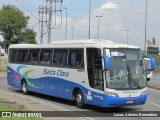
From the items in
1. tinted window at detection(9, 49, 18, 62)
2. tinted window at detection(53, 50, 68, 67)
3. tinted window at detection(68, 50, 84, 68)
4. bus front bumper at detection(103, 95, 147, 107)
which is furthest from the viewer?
tinted window at detection(9, 49, 18, 62)

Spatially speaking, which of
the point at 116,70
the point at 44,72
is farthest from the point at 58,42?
the point at 116,70

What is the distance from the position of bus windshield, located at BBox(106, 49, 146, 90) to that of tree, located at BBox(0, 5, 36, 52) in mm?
54704

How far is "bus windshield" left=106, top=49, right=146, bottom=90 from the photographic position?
1650cm

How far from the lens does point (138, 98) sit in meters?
16.8

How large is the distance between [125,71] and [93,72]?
1367 millimetres

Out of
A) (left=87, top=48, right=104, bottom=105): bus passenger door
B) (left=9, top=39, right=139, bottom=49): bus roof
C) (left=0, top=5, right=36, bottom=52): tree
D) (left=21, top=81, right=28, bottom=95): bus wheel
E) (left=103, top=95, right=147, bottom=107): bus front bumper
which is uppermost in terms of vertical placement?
(left=0, top=5, right=36, bottom=52): tree

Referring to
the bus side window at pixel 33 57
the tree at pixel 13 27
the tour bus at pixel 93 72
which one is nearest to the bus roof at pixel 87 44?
the tour bus at pixel 93 72

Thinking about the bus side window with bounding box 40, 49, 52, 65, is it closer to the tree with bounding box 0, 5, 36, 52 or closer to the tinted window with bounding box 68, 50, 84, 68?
the tinted window with bounding box 68, 50, 84, 68

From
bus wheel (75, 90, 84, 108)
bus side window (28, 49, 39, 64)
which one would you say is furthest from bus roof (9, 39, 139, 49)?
bus wheel (75, 90, 84, 108)

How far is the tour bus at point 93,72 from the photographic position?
Answer: 54.1 feet

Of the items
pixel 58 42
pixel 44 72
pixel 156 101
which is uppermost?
pixel 58 42

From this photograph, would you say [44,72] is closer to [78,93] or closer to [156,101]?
[78,93]

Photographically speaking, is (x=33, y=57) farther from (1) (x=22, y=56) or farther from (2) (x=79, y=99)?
(2) (x=79, y=99)

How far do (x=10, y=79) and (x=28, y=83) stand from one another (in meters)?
2.62
